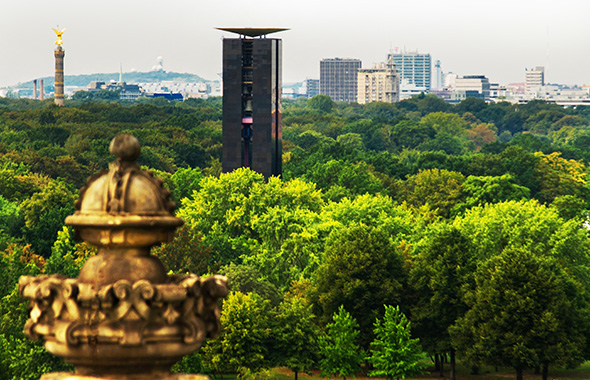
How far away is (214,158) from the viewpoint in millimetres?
191500

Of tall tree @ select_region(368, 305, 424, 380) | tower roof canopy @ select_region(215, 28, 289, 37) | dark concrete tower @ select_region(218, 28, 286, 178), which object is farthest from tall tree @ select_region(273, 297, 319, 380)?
tower roof canopy @ select_region(215, 28, 289, 37)

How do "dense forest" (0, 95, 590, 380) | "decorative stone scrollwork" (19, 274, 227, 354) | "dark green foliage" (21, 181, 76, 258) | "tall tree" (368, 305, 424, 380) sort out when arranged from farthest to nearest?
1. "dark green foliage" (21, 181, 76, 258)
2. "tall tree" (368, 305, 424, 380)
3. "dense forest" (0, 95, 590, 380)
4. "decorative stone scrollwork" (19, 274, 227, 354)

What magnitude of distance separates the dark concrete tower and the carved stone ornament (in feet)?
376

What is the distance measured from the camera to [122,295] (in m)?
9.27

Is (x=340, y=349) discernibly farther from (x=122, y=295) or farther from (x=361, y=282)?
(x=122, y=295)

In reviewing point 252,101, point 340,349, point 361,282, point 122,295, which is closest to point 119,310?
point 122,295

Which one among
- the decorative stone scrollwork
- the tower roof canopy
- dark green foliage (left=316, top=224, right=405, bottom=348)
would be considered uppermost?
the tower roof canopy

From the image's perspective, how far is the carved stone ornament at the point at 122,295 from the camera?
369 inches

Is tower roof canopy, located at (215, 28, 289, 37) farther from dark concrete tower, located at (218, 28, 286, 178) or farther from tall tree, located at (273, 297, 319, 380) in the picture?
tall tree, located at (273, 297, 319, 380)

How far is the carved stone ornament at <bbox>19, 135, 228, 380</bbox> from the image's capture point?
9.37 m

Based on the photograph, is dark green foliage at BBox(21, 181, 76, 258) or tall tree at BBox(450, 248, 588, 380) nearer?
tall tree at BBox(450, 248, 588, 380)

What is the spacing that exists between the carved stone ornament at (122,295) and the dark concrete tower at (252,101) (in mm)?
114637

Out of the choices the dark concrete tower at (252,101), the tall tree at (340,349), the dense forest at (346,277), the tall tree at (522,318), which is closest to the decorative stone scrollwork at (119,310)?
the dense forest at (346,277)

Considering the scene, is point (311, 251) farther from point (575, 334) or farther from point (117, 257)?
point (117, 257)
